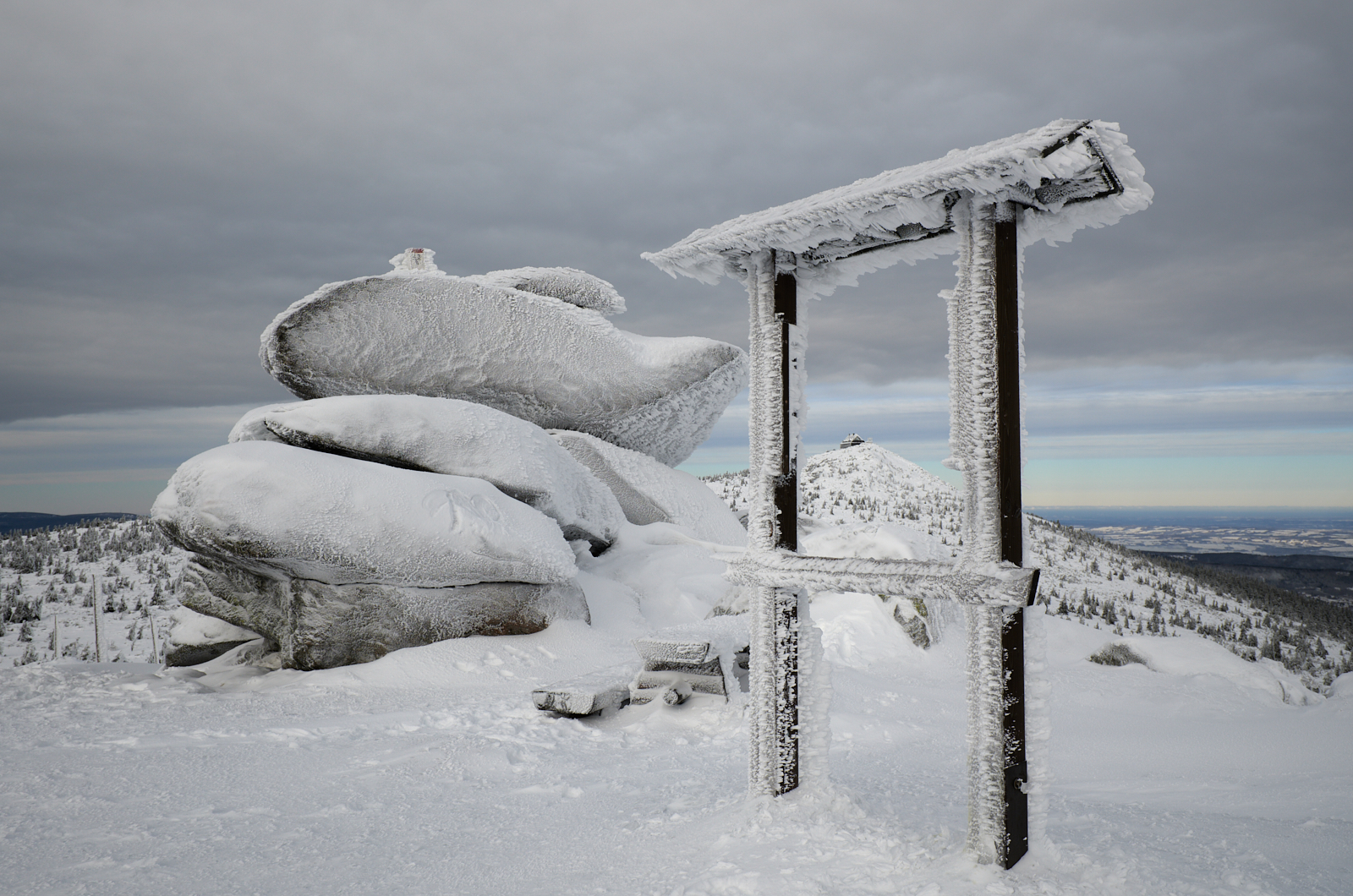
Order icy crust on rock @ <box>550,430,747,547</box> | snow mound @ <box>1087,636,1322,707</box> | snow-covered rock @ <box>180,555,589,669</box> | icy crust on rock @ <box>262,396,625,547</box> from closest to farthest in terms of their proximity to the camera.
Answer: snow mound @ <box>1087,636,1322,707</box> → snow-covered rock @ <box>180,555,589,669</box> → icy crust on rock @ <box>262,396,625,547</box> → icy crust on rock @ <box>550,430,747,547</box>

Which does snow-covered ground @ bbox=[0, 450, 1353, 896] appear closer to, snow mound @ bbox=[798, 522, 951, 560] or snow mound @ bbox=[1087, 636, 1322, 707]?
snow mound @ bbox=[1087, 636, 1322, 707]

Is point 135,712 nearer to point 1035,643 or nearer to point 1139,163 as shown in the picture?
point 1035,643

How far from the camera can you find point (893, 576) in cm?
316

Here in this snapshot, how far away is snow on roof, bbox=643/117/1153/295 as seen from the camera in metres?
2.65

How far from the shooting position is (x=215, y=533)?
6.80 meters

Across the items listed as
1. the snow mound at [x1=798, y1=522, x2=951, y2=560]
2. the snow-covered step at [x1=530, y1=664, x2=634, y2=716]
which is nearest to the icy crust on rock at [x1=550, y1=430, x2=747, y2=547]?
the snow mound at [x1=798, y1=522, x2=951, y2=560]

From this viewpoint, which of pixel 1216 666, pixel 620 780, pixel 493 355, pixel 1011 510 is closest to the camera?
pixel 1011 510

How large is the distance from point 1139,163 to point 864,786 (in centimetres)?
322

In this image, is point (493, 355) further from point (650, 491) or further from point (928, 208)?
point (928, 208)

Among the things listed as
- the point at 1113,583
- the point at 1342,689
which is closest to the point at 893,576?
the point at 1342,689

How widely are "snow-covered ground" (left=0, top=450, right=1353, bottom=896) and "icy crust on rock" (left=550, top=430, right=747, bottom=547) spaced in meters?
3.07

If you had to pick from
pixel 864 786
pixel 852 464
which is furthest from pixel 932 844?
pixel 852 464

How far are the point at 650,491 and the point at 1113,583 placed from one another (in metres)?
10.3

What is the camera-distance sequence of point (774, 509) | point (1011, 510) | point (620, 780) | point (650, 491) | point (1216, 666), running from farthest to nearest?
point (650, 491) < point (1216, 666) < point (620, 780) < point (774, 509) < point (1011, 510)
